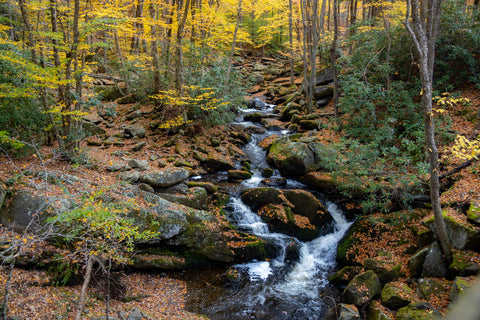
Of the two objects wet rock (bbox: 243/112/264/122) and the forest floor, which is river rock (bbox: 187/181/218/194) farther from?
wet rock (bbox: 243/112/264/122)

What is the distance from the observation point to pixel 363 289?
6980 mm

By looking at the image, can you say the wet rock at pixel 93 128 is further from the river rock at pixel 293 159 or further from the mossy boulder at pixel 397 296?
the mossy boulder at pixel 397 296

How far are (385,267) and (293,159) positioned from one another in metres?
6.13

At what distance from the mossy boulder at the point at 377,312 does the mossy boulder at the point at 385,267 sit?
889mm

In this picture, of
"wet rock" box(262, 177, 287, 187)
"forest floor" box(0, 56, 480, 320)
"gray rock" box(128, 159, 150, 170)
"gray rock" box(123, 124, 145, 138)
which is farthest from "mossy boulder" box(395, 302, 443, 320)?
"gray rock" box(123, 124, 145, 138)

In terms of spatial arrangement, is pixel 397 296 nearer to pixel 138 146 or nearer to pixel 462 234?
pixel 462 234

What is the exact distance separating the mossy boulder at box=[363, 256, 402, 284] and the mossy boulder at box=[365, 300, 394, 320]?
889 millimetres

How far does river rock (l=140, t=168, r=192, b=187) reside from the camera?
10.0 m

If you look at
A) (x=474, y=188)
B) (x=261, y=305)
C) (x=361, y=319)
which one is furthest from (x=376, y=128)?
(x=261, y=305)

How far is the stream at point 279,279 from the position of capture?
7059 mm

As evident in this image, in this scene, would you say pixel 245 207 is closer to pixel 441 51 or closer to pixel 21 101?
pixel 21 101

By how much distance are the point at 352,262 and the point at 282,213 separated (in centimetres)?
292

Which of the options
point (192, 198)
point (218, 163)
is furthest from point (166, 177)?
point (218, 163)

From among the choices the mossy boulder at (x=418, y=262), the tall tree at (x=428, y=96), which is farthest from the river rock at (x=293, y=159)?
the tall tree at (x=428, y=96)
